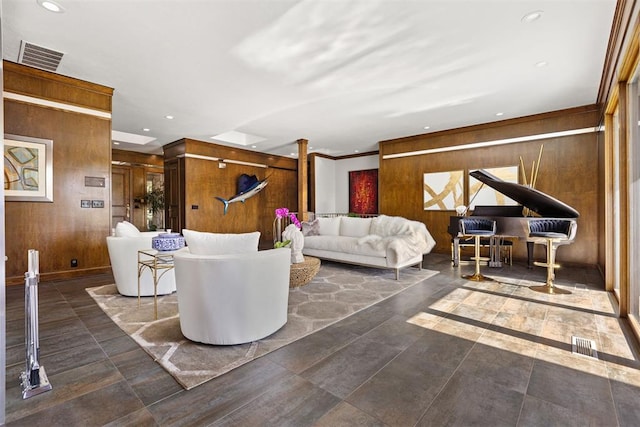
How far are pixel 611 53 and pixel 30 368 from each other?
19.3ft

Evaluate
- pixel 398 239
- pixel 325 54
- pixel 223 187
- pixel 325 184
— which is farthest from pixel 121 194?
pixel 398 239

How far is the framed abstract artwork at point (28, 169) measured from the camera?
12.9 feet

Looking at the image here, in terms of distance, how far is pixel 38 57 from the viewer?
3.62 m

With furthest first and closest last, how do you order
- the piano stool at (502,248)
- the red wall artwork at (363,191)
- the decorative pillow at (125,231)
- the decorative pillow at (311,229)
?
the red wall artwork at (363,191) < the decorative pillow at (311,229) < the piano stool at (502,248) < the decorative pillow at (125,231)

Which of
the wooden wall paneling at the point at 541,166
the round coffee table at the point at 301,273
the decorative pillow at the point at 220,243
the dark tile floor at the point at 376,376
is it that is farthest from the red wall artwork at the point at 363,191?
the decorative pillow at the point at 220,243

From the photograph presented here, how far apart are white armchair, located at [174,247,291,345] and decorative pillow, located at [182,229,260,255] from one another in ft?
0.67

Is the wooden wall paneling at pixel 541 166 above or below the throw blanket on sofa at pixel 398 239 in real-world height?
above

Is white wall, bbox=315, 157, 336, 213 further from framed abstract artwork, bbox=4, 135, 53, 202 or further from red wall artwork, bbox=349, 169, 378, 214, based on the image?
framed abstract artwork, bbox=4, 135, 53, 202

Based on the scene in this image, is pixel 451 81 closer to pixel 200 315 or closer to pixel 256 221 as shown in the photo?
pixel 200 315

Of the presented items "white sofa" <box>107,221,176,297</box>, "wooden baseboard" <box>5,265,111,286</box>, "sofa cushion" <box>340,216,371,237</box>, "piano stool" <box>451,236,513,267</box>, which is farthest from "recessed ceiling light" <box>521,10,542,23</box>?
"wooden baseboard" <box>5,265,111,286</box>

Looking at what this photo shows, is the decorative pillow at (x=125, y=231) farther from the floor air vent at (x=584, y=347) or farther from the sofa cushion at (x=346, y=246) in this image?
the floor air vent at (x=584, y=347)

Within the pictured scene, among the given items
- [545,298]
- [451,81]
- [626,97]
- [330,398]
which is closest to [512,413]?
[330,398]

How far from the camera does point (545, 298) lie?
3480mm

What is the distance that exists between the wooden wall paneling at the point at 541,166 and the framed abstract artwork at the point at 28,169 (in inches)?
268
